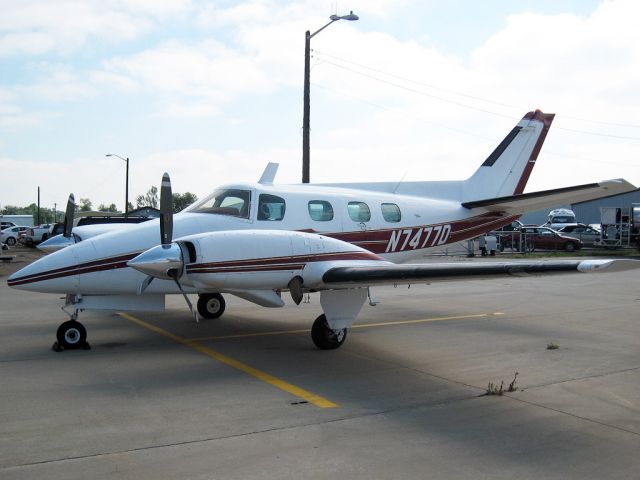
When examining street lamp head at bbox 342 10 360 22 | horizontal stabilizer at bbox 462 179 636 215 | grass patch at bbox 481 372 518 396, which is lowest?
grass patch at bbox 481 372 518 396

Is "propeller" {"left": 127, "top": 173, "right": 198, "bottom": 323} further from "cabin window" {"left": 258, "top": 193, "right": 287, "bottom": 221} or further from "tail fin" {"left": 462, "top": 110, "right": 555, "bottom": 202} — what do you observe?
"tail fin" {"left": 462, "top": 110, "right": 555, "bottom": 202}

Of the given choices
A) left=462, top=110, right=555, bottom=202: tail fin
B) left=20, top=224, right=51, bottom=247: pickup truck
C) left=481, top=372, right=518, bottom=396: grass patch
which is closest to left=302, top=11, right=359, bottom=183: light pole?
left=462, top=110, right=555, bottom=202: tail fin

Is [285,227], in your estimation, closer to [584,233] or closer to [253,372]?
[253,372]

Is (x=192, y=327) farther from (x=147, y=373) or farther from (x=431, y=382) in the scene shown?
(x=431, y=382)

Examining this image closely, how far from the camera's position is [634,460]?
4.74 meters

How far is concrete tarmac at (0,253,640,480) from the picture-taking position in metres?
4.68

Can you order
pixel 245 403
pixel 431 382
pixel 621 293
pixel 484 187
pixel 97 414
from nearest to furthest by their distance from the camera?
1. pixel 97 414
2. pixel 245 403
3. pixel 431 382
4. pixel 484 187
5. pixel 621 293

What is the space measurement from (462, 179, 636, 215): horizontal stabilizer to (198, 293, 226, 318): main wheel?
5535mm

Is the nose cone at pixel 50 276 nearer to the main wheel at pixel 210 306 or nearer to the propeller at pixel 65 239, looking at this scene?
the propeller at pixel 65 239

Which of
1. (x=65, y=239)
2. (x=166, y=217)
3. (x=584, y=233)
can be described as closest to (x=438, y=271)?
(x=166, y=217)

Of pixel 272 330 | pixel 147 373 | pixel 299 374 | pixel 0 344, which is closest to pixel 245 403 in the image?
pixel 299 374

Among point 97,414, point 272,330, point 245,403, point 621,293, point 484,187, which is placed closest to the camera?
point 97,414

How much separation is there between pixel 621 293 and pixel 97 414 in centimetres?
1463

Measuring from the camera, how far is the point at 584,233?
42.3 m
